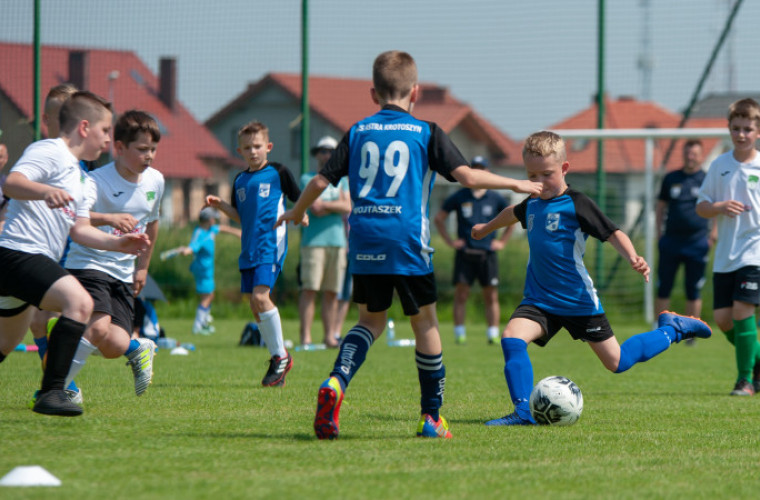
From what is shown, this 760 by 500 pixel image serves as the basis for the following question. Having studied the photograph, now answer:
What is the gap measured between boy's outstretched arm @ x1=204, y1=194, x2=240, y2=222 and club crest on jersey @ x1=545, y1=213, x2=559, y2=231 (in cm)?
270

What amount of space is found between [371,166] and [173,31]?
12.1 meters

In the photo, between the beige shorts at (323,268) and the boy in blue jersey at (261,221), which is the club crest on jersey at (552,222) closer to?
the boy in blue jersey at (261,221)

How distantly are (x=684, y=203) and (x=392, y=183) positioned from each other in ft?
25.5

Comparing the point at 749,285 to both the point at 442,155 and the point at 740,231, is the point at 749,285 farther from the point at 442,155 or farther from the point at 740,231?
the point at 442,155

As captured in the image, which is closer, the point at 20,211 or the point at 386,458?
the point at 386,458

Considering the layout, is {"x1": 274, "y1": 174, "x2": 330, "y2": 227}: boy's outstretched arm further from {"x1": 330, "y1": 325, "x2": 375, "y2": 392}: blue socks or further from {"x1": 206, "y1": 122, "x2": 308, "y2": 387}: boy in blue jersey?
{"x1": 206, "y1": 122, "x2": 308, "y2": 387}: boy in blue jersey

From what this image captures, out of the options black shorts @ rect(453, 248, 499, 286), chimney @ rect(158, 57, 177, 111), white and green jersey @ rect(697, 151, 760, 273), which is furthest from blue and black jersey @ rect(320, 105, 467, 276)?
chimney @ rect(158, 57, 177, 111)

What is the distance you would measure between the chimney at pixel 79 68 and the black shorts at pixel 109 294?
10909 mm

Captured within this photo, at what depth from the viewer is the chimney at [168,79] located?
16391 mm

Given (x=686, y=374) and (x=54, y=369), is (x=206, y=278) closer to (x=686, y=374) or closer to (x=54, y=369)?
(x=686, y=374)

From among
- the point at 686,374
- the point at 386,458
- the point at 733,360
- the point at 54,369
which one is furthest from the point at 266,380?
the point at 733,360

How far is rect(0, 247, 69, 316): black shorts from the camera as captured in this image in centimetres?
525

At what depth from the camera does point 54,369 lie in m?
5.27

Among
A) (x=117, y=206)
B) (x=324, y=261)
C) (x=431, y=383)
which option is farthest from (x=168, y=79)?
(x=431, y=383)
